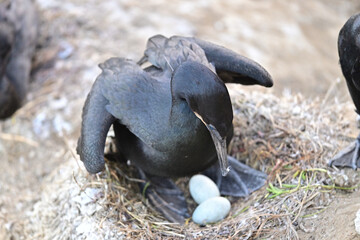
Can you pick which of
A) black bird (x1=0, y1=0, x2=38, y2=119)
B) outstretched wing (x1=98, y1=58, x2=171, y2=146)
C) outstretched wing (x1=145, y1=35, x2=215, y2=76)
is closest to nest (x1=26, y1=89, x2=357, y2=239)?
outstretched wing (x1=98, y1=58, x2=171, y2=146)

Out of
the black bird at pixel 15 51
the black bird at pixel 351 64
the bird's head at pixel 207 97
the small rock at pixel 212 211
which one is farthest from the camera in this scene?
the black bird at pixel 15 51

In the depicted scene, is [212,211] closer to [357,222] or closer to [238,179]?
[238,179]

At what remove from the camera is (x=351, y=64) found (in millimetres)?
3959

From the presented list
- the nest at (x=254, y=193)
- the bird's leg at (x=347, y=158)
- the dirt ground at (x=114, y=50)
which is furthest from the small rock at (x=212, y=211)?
the dirt ground at (x=114, y=50)

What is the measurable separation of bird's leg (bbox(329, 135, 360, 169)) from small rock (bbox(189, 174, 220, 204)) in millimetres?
994

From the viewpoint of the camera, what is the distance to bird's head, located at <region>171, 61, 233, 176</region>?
136 inches

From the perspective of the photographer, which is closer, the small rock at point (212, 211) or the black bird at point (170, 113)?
the black bird at point (170, 113)

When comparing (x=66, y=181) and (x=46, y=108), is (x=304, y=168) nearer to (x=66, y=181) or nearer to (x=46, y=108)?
(x=66, y=181)

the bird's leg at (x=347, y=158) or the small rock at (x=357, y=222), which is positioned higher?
the small rock at (x=357, y=222)

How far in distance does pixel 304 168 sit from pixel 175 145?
114cm

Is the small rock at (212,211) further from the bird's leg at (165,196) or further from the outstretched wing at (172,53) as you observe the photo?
the outstretched wing at (172,53)

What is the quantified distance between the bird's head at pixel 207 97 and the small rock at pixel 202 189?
30.2 inches

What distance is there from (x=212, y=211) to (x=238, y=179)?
495mm

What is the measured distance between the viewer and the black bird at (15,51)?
20.7 feet
